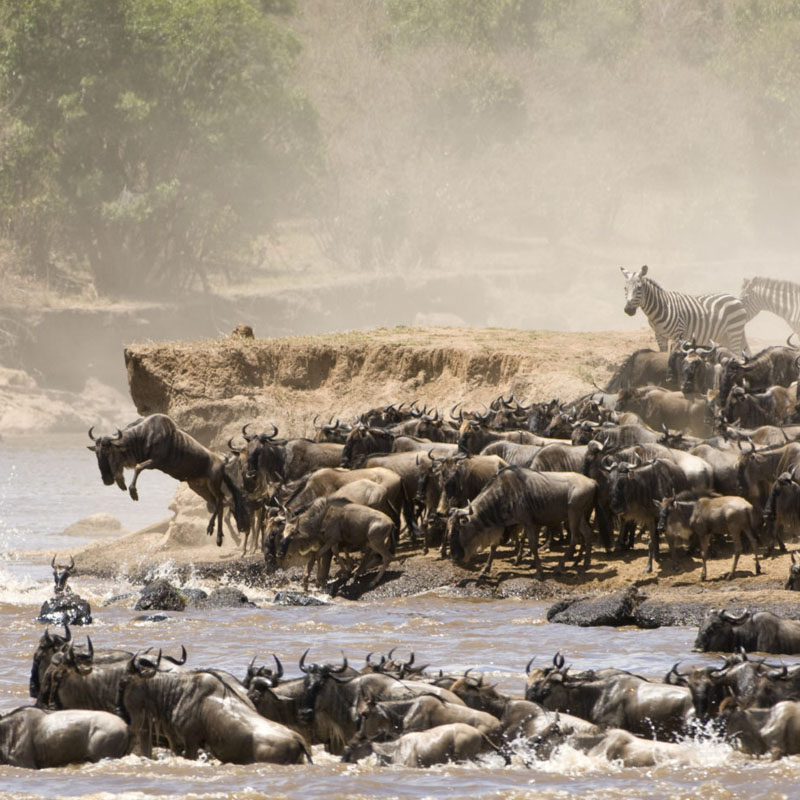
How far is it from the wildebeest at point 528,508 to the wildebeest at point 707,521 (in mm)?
1010

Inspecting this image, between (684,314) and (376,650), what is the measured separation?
13625mm

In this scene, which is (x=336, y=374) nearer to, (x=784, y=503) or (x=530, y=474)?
(x=530, y=474)

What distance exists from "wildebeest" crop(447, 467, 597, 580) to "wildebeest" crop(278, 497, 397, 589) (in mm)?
775

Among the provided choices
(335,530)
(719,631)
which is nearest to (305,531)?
(335,530)

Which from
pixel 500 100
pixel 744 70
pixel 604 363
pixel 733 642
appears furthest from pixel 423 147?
pixel 733 642

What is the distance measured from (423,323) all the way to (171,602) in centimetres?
4661

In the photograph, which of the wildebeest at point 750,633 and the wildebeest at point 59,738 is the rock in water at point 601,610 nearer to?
the wildebeest at point 750,633

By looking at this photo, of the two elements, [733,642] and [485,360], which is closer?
[733,642]

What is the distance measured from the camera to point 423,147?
76625mm

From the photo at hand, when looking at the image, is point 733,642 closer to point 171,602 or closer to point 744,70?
point 171,602

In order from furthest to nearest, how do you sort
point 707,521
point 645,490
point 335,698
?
point 645,490
point 707,521
point 335,698

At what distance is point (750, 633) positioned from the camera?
1212 cm

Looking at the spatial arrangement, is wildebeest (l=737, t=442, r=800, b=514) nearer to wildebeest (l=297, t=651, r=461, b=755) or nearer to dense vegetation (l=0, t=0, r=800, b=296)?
wildebeest (l=297, t=651, r=461, b=755)

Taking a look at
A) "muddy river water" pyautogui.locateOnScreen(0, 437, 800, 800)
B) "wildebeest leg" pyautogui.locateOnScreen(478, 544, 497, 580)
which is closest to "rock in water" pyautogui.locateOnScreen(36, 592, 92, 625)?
"muddy river water" pyautogui.locateOnScreen(0, 437, 800, 800)
